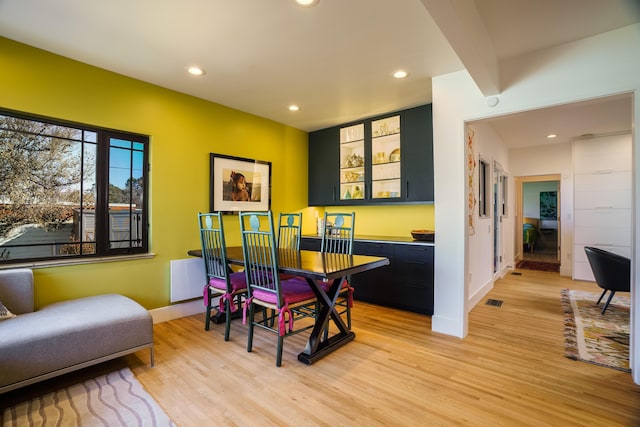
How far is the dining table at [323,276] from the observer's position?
2.17 m

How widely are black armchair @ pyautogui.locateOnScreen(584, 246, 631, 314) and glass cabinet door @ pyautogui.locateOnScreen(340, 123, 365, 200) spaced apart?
287cm

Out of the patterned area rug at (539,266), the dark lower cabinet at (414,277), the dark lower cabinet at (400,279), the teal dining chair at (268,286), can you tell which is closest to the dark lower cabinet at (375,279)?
the dark lower cabinet at (400,279)

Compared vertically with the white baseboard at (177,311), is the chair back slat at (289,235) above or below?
above

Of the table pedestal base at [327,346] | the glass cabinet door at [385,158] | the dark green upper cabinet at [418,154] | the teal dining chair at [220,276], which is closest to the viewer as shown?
the table pedestal base at [327,346]

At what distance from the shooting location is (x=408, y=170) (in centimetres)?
382

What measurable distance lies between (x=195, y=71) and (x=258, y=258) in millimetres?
1928

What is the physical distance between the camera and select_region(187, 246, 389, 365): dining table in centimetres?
217

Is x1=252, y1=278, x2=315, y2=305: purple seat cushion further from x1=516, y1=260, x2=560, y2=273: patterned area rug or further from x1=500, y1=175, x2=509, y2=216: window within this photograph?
x1=516, y1=260, x2=560, y2=273: patterned area rug

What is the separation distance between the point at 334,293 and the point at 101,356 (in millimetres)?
1784

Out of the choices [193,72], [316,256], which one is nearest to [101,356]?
[316,256]

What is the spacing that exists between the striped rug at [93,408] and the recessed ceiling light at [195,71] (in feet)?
8.76

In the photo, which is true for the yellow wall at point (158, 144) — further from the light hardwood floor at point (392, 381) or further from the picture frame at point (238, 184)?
the light hardwood floor at point (392, 381)

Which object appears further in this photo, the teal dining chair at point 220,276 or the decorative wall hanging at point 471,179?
the decorative wall hanging at point 471,179

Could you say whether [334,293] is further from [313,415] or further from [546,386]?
[546,386]
